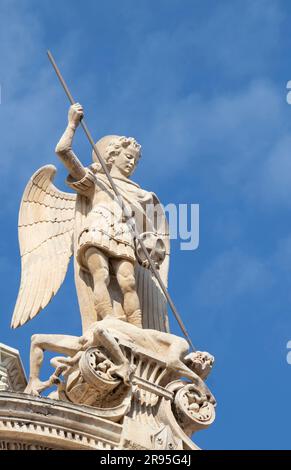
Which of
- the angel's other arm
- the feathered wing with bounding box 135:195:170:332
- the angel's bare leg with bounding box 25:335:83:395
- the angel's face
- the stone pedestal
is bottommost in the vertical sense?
the stone pedestal

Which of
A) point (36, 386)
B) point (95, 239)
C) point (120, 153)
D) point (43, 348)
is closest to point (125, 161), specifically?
point (120, 153)

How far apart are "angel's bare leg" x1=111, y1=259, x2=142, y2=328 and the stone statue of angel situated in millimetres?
15

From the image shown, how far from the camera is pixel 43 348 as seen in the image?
30078mm

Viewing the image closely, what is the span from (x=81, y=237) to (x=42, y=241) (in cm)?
152

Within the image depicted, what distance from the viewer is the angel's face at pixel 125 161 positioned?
1302 inches

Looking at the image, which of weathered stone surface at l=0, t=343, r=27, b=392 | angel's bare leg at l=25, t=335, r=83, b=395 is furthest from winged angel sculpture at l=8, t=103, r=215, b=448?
weathered stone surface at l=0, t=343, r=27, b=392

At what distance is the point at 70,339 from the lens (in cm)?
2997

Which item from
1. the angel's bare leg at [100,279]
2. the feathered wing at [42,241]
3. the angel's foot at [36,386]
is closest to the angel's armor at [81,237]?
the feathered wing at [42,241]

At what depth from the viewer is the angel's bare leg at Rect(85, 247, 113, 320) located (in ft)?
101

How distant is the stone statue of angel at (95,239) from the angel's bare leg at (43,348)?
0.99 m

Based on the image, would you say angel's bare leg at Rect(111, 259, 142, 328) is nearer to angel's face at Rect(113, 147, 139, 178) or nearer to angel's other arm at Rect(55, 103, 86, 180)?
angel's other arm at Rect(55, 103, 86, 180)

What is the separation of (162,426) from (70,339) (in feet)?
6.98

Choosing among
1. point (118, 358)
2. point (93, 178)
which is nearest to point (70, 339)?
point (118, 358)
